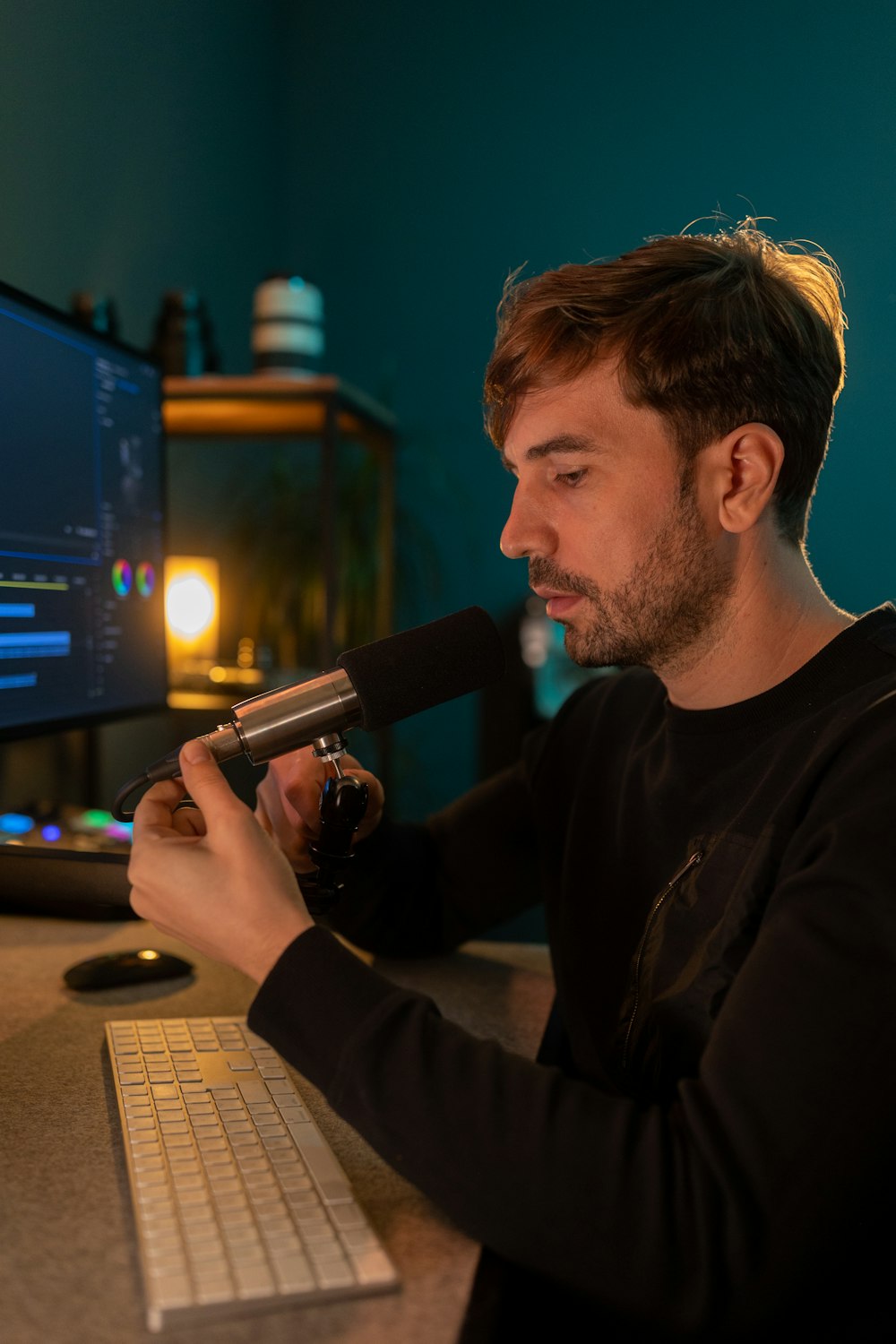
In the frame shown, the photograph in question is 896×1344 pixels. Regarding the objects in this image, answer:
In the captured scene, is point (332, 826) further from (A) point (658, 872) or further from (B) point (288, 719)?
(A) point (658, 872)

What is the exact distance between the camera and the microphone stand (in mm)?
888

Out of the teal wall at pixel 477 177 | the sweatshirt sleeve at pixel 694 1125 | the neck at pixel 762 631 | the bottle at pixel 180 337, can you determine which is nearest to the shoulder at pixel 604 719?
the neck at pixel 762 631

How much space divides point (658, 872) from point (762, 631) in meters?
0.24

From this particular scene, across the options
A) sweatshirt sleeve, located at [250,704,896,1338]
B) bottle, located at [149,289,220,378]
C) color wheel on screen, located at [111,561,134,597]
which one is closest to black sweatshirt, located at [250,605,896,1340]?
sweatshirt sleeve, located at [250,704,896,1338]

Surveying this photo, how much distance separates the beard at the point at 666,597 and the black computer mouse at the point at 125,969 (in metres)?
0.55

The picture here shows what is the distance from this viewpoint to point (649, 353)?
1030mm

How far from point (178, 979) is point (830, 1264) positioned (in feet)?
2.36

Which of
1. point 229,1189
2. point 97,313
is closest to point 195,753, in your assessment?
point 229,1189

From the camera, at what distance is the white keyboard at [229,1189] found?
2.01ft

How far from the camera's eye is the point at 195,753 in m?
0.80

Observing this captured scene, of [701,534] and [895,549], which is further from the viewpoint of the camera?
[895,549]

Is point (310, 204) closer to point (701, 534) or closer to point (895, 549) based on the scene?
point (895, 549)

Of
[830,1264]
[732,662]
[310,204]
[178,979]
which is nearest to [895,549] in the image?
[310,204]

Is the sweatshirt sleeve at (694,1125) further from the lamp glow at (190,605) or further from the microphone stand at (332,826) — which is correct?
the lamp glow at (190,605)
